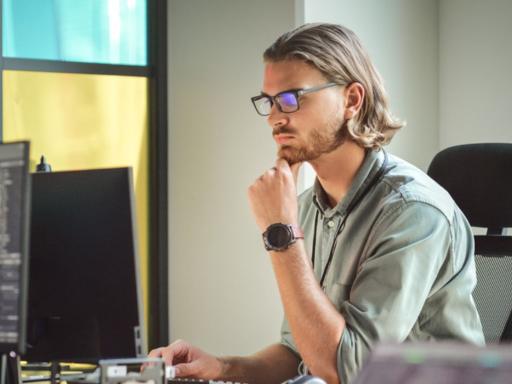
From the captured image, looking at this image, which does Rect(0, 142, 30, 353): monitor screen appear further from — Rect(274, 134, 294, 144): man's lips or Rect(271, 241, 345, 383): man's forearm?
Rect(274, 134, 294, 144): man's lips

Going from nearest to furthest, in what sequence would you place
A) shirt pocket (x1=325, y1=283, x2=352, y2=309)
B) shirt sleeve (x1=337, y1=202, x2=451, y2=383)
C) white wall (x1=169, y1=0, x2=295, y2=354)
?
shirt sleeve (x1=337, y1=202, x2=451, y2=383), shirt pocket (x1=325, y1=283, x2=352, y2=309), white wall (x1=169, y1=0, x2=295, y2=354)

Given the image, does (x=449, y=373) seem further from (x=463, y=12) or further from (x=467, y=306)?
(x=463, y=12)

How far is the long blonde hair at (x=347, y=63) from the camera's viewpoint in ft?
6.15

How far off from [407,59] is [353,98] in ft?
6.31

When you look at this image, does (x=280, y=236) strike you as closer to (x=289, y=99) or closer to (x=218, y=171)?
(x=289, y=99)

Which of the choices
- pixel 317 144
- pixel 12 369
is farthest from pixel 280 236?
pixel 12 369

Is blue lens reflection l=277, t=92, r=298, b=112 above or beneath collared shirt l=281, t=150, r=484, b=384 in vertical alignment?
above

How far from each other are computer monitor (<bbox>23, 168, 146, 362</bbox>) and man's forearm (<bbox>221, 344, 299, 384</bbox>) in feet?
Answer: 1.92

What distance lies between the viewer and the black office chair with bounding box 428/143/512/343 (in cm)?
186

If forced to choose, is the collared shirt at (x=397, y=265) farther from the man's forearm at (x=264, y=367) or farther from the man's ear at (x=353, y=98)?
the man's forearm at (x=264, y=367)

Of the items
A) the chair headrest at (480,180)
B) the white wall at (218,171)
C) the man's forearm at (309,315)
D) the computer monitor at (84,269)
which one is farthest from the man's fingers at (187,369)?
the white wall at (218,171)

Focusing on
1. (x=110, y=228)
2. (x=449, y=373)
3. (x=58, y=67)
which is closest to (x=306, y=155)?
(x=110, y=228)

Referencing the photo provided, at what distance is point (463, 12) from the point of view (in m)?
3.68

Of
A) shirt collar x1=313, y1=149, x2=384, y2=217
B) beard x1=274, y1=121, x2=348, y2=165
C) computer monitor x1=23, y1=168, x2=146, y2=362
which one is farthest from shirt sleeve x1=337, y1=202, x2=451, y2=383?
computer monitor x1=23, y1=168, x2=146, y2=362
